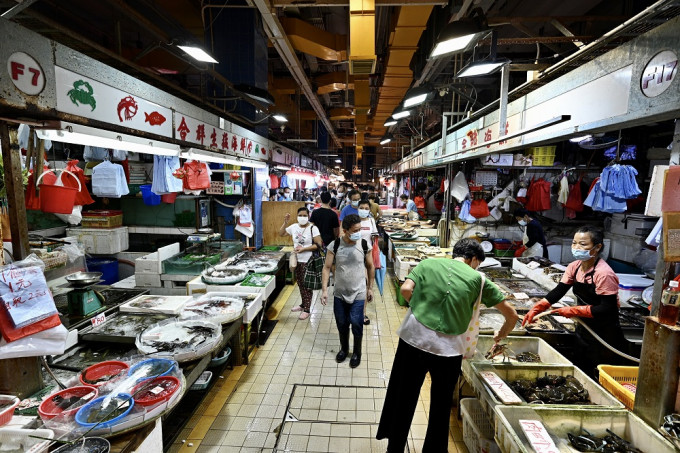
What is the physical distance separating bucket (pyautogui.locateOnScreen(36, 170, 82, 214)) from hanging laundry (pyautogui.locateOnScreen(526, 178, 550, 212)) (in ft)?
33.6

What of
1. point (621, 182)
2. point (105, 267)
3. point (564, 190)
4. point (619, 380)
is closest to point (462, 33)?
point (619, 380)

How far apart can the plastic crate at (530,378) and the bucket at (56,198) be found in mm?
4363

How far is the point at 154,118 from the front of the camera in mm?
4395

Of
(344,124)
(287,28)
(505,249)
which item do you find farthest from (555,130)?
(344,124)

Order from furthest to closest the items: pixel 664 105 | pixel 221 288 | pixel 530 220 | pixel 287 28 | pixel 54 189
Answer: pixel 530 220
pixel 287 28
pixel 221 288
pixel 54 189
pixel 664 105

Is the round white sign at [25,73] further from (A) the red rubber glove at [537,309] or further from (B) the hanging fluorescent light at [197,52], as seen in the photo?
(A) the red rubber glove at [537,309]

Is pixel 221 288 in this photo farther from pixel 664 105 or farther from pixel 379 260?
pixel 664 105

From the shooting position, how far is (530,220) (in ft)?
26.6

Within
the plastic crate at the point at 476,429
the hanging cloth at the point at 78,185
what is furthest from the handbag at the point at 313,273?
the hanging cloth at the point at 78,185

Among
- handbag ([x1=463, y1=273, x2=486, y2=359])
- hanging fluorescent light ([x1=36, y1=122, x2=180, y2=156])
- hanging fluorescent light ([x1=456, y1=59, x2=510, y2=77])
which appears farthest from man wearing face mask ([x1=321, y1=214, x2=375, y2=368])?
hanging fluorescent light ([x1=36, y1=122, x2=180, y2=156])

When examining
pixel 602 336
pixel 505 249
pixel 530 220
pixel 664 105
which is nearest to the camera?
pixel 664 105

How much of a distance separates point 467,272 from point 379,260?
3.75 metres

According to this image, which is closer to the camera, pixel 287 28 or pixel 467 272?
pixel 467 272

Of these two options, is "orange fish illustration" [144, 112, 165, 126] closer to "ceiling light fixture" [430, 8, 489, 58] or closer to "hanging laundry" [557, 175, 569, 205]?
"ceiling light fixture" [430, 8, 489, 58]
